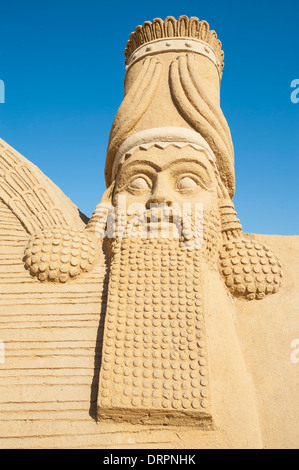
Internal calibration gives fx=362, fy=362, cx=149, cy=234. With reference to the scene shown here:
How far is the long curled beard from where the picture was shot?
235 cm

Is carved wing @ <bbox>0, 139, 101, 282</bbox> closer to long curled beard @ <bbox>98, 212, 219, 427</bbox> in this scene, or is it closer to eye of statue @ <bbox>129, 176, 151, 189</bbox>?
long curled beard @ <bbox>98, 212, 219, 427</bbox>

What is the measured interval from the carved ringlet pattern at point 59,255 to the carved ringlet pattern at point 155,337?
0.34m

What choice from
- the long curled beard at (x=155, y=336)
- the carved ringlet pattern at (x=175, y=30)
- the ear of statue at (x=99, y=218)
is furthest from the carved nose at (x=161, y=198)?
the carved ringlet pattern at (x=175, y=30)

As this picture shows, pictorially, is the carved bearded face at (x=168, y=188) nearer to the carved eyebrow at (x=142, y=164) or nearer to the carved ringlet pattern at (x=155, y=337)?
the carved eyebrow at (x=142, y=164)

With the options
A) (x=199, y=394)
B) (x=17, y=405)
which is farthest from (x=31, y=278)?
(x=199, y=394)

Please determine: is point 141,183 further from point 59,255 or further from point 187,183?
point 59,255

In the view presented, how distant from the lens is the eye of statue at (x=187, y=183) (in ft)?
11.7

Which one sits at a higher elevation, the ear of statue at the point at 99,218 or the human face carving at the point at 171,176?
the human face carving at the point at 171,176

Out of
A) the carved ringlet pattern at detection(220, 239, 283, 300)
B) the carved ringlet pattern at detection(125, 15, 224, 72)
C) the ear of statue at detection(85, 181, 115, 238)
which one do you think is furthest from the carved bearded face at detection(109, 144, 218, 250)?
the carved ringlet pattern at detection(125, 15, 224, 72)

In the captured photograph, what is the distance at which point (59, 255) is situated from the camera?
10.7 ft

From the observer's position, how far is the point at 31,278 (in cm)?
327

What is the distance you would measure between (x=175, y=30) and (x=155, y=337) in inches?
154

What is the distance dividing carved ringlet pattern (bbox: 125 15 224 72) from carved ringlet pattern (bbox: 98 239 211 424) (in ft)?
9.83

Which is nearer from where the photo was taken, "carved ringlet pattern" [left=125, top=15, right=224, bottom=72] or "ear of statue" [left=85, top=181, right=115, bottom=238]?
"ear of statue" [left=85, top=181, right=115, bottom=238]
